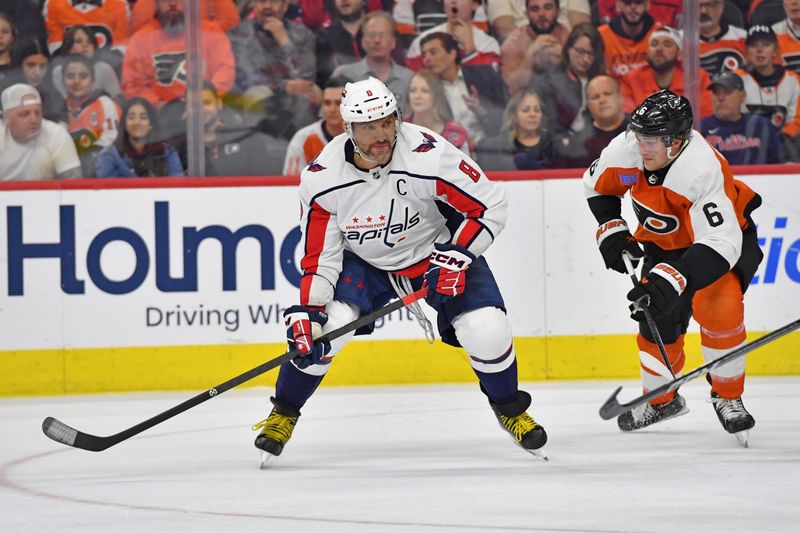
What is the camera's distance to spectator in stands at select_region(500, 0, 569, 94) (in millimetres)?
5586

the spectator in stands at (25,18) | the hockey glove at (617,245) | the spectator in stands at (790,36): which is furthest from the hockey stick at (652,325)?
the spectator in stands at (25,18)

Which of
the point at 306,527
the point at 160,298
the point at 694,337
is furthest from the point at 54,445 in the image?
the point at 694,337

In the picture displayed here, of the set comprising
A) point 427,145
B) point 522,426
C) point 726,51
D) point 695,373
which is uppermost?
point 726,51

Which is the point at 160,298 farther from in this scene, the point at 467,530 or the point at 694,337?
the point at 467,530

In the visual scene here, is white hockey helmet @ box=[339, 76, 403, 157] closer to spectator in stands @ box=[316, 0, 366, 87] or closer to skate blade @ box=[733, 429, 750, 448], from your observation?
skate blade @ box=[733, 429, 750, 448]

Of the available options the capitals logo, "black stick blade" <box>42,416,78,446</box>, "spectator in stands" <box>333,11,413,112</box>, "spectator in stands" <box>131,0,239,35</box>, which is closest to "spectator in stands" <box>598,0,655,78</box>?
"spectator in stands" <box>333,11,413,112</box>

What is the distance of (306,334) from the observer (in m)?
3.39

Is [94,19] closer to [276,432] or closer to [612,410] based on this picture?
[276,432]

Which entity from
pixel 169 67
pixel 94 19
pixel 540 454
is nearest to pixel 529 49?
pixel 169 67

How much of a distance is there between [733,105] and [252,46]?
211 cm

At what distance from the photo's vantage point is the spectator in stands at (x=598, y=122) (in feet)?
18.3

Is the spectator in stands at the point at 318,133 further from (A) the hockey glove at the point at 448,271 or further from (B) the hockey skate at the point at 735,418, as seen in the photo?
(B) the hockey skate at the point at 735,418

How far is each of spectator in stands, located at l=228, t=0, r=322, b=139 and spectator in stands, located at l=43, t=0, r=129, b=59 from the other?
496mm

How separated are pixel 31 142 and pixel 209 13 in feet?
3.02
